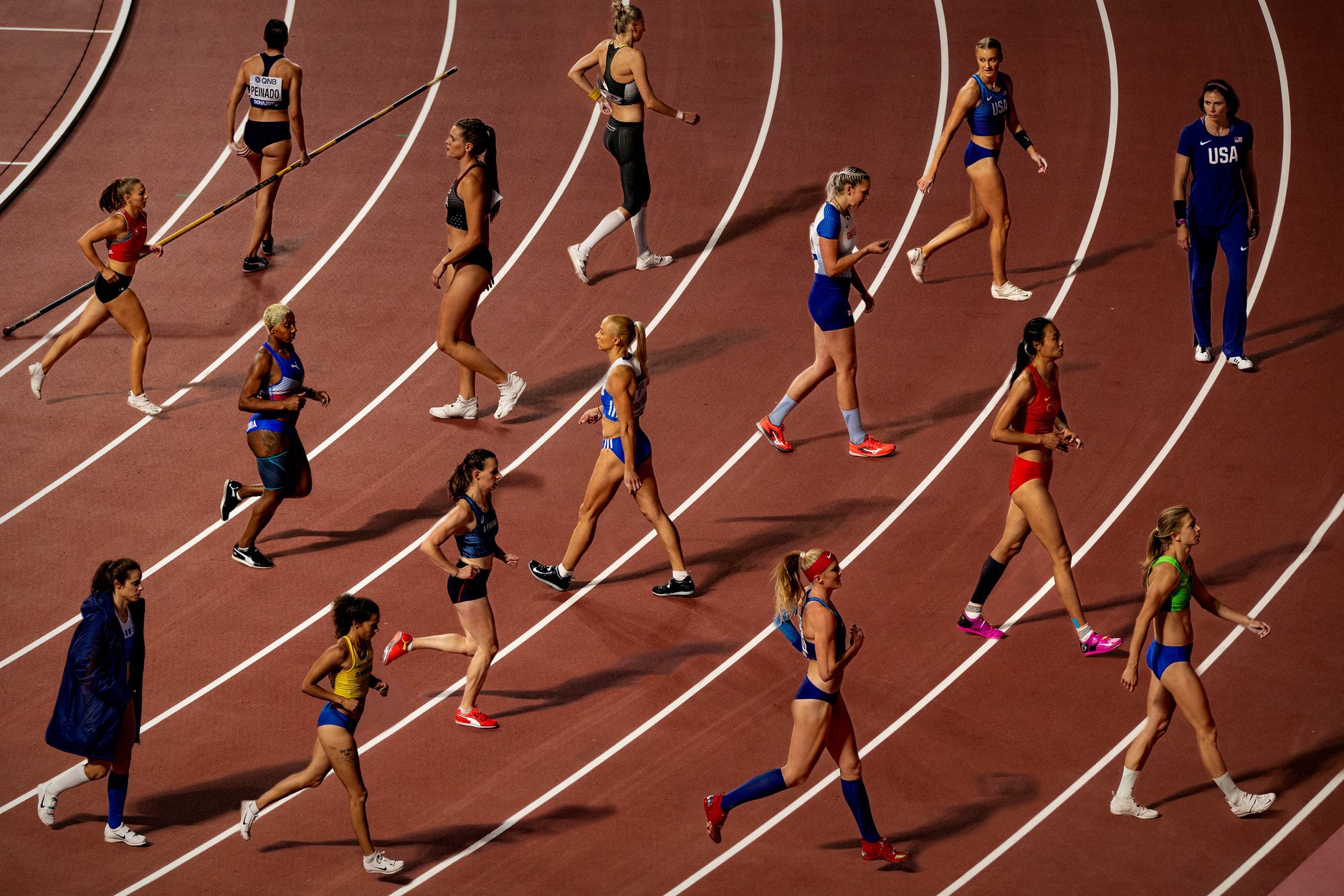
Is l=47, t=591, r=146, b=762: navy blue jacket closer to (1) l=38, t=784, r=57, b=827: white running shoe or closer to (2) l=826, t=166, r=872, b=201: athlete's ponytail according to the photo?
(1) l=38, t=784, r=57, b=827: white running shoe

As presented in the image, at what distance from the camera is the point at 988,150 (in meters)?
13.6

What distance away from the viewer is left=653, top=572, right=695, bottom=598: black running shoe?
11.2m

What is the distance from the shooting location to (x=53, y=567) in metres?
11.7

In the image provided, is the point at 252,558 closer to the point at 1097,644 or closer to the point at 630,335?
the point at 630,335

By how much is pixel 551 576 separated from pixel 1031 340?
3.70m

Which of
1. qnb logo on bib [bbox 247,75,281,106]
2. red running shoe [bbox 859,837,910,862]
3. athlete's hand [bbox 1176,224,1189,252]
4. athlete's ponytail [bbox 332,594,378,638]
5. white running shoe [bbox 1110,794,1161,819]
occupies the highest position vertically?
qnb logo on bib [bbox 247,75,281,106]

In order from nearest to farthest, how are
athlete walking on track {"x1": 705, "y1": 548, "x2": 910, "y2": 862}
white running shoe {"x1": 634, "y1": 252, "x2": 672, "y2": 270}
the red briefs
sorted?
athlete walking on track {"x1": 705, "y1": 548, "x2": 910, "y2": 862}, the red briefs, white running shoe {"x1": 634, "y1": 252, "x2": 672, "y2": 270}

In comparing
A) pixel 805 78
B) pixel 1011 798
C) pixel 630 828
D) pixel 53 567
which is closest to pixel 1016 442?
pixel 1011 798

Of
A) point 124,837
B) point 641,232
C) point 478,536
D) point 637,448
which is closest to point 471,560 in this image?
point 478,536

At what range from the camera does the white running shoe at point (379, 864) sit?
30.0 ft

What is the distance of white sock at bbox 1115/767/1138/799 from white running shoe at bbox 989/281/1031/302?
18.8 feet

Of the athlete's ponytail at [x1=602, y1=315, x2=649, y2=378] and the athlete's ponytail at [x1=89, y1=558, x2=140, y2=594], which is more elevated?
the athlete's ponytail at [x1=602, y1=315, x2=649, y2=378]

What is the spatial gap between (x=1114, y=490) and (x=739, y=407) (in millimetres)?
3040

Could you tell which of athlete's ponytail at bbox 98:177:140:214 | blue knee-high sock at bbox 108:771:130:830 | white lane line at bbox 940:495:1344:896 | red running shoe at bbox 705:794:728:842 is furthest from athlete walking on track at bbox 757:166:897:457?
blue knee-high sock at bbox 108:771:130:830
